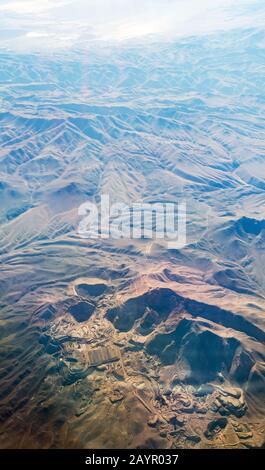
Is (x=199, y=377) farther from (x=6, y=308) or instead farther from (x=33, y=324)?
(x=6, y=308)

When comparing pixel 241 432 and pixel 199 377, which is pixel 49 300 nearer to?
pixel 199 377

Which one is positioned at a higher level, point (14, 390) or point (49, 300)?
point (49, 300)

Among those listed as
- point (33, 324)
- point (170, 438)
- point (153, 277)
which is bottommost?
point (170, 438)

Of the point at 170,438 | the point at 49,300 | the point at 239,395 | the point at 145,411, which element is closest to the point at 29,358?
the point at 49,300

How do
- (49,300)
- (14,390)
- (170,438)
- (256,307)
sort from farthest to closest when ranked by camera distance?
1. (49,300)
2. (256,307)
3. (14,390)
4. (170,438)
